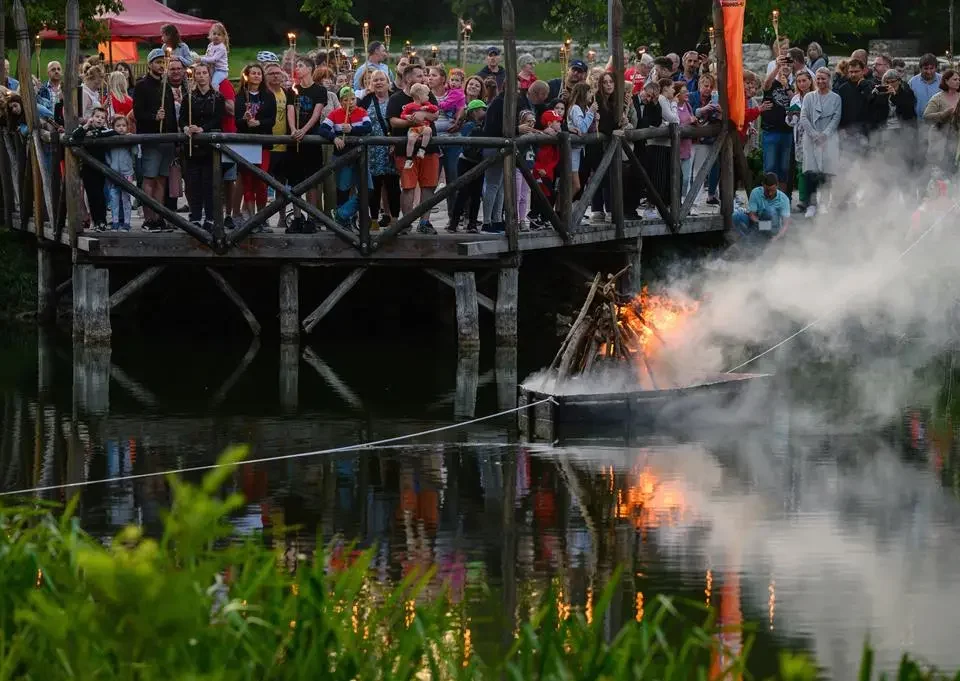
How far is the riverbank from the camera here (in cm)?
2373

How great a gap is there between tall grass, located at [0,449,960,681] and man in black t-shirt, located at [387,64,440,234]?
11307 mm

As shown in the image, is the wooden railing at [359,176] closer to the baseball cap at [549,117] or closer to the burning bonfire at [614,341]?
the baseball cap at [549,117]

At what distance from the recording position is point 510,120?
1948 centimetres

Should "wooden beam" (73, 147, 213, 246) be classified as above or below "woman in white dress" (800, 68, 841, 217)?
below

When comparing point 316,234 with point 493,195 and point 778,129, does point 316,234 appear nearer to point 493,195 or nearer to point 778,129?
point 493,195

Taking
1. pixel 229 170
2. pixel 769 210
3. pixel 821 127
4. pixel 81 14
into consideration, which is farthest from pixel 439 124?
pixel 81 14

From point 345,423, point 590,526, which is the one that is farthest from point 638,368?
point 590,526

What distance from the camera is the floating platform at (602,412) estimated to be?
15422mm

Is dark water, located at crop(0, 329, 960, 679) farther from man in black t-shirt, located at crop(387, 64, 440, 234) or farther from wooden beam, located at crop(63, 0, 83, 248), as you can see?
man in black t-shirt, located at crop(387, 64, 440, 234)

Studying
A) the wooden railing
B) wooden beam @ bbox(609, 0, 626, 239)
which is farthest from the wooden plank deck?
wooden beam @ bbox(609, 0, 626, 239)

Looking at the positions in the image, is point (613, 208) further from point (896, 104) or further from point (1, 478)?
point (1, 478)

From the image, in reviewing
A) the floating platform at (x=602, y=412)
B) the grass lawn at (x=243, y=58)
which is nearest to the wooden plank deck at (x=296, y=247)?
the floating platform at (x=602, y=412)

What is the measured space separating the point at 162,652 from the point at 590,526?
21.1ft

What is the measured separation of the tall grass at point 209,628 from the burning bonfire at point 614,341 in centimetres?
711
